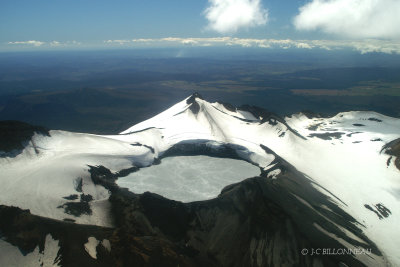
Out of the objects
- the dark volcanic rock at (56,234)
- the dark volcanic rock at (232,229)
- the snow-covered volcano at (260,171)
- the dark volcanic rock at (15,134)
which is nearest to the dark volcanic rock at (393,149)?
the snow-covered volcano at (260,171)

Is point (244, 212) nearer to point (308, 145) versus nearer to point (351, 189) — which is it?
point (351, 189)

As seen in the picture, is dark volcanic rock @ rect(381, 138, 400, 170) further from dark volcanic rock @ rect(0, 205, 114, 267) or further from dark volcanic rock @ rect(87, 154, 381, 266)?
dark volcanic rock @ rect(0, 205, 114, 267)

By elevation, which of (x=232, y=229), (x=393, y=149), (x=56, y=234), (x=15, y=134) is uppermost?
(x=15, y=134)

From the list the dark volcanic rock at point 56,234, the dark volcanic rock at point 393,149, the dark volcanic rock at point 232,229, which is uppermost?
the dark volcanic rock at point 56,234

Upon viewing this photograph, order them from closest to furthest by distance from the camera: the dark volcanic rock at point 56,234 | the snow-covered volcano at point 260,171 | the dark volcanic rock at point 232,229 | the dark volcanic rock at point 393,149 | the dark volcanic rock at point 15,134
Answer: the dark volcanic rock at point 56,234
the dark volcanic rock at point 232,229
the snow-covered volcano at point 260,171
the dark volcanic rock at point 15,134
the dark volcanic rock at point 393,149

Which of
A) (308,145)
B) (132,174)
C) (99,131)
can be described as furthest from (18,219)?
(99,131)

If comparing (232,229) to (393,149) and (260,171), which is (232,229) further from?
(393,149)

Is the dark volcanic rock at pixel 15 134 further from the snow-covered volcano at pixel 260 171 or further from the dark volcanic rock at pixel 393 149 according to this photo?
the dark volcanic rock at pixel 393 149

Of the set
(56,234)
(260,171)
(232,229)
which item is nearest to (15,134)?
(56,234)
